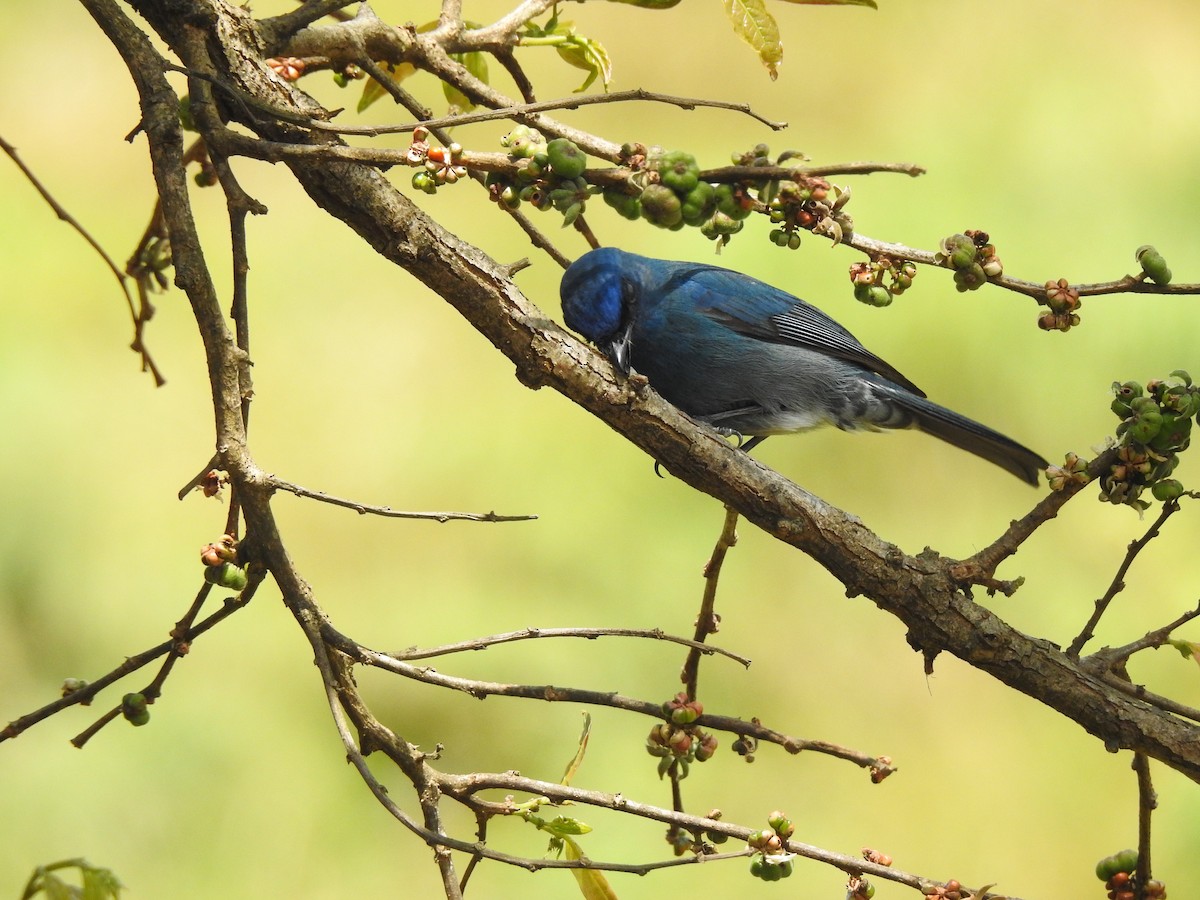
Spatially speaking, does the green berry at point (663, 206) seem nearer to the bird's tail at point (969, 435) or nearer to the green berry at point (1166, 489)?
the green berry at point (1166, 489)

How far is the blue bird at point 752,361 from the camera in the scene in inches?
132

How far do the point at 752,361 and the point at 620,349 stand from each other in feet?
1.57

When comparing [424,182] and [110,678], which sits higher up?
[424,182]

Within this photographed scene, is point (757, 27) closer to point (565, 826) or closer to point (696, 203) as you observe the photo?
point (696, 203)

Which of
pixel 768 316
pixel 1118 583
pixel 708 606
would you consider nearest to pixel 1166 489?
pixel 1118 583

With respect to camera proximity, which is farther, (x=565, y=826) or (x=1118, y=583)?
(x=1118, y=583)

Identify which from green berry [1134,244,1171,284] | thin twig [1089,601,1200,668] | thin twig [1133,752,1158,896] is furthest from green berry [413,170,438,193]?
thin twig [1133,752,1158,896]

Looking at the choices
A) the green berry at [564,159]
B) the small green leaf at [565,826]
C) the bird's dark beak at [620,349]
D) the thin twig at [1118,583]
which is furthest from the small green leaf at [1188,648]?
the bird's dark beak at [620,349]

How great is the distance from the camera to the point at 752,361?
11.5 ft

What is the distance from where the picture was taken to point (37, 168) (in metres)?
5.29

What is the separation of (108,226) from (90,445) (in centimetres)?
109

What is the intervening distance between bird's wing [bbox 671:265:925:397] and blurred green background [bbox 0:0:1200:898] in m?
1.26

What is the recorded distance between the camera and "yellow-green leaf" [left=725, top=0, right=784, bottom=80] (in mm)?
1948

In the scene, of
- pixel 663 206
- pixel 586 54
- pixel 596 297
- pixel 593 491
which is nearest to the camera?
pixel 663 206
